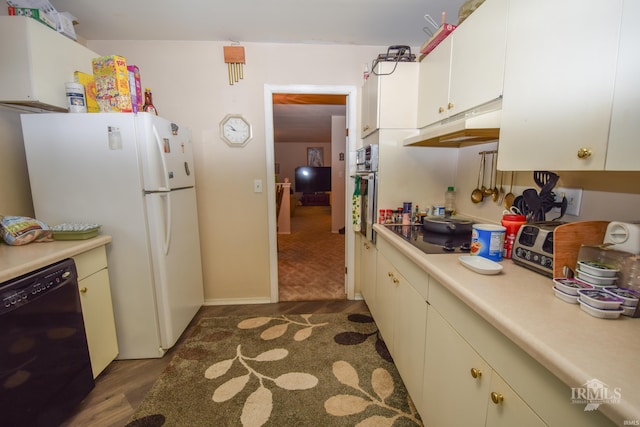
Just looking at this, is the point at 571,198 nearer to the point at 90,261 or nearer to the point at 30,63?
the point at 90,261

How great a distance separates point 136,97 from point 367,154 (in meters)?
1.67

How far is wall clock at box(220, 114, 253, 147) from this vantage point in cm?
237

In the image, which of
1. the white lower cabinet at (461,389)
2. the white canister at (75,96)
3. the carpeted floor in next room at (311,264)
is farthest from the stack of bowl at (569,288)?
the white canister at (75,96)

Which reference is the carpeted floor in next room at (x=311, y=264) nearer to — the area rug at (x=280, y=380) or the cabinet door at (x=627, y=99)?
the area rug at (x=280, y=380)

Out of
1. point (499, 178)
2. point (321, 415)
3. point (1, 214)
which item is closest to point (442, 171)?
point (499, 178)

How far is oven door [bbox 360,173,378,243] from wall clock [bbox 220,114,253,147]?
1.09 meters

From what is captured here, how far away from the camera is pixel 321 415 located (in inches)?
54.1

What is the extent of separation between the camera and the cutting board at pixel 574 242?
0.90 meters

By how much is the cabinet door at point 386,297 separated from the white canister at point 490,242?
Result: 514 millimetres

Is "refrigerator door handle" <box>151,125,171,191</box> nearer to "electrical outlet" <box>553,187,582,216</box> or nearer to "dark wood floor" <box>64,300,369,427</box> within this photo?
"dark wood floor" <box>64,300,369,427</box>

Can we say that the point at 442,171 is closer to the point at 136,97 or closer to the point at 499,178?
the point at 499,178

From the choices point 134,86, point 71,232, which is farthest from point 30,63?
point 71,232

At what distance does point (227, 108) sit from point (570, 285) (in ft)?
8.14

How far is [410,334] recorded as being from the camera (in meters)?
1.38
